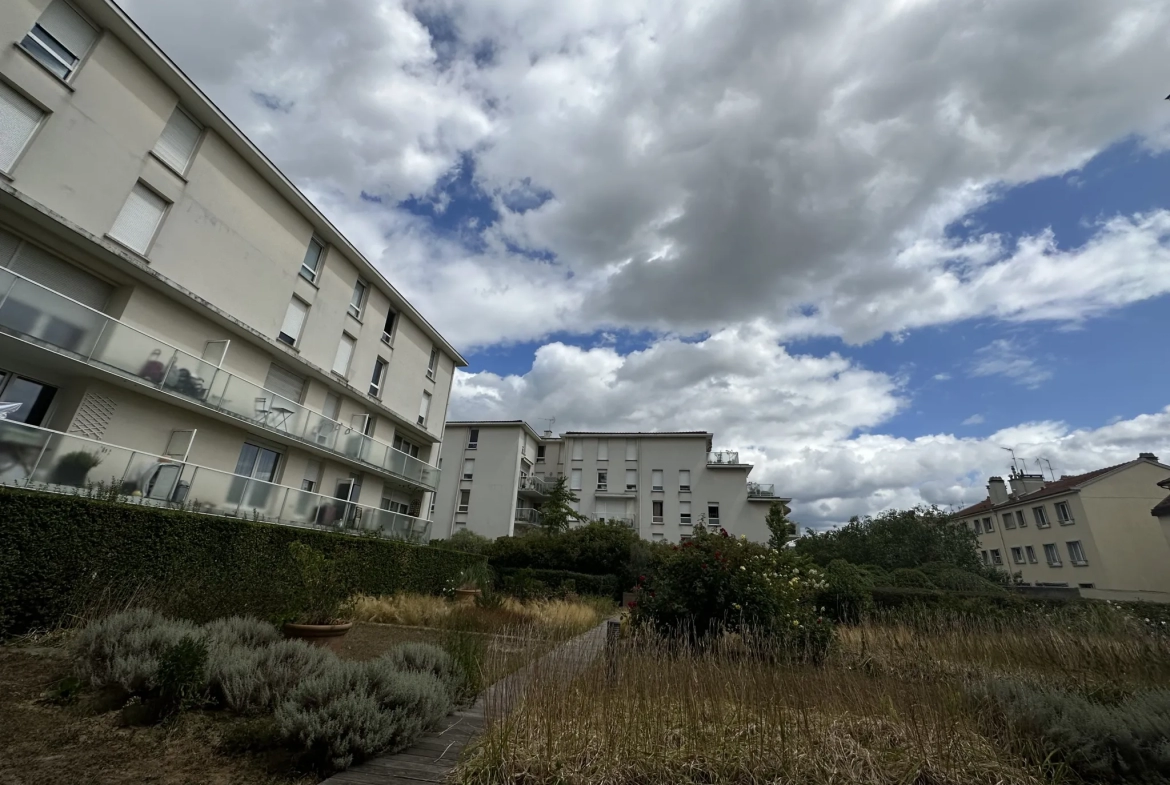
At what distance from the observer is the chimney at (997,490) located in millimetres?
40906

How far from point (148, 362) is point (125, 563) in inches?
226

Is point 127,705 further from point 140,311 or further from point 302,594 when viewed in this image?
point 140,311

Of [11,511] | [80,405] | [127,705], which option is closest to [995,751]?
[127,705]

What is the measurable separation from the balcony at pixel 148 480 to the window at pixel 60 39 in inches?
318

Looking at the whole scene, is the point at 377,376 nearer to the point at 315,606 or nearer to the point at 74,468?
the point at 74,468

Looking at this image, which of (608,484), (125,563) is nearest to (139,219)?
(125,563)

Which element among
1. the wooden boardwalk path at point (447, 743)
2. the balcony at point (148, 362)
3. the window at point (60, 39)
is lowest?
the wooden boardwalk path at point (447, 743)

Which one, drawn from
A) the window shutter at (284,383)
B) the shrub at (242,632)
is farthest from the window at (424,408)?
the shrub at (242,632)

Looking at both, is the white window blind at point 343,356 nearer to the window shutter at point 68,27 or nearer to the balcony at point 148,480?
the balcony at point 148,480

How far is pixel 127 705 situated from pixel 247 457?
12.6 m

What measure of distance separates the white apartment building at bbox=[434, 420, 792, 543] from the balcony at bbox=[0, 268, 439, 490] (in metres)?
20.9

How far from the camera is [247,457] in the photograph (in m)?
14.7

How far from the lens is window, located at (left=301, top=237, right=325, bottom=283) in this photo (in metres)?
17.3

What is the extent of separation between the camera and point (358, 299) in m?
20.2
